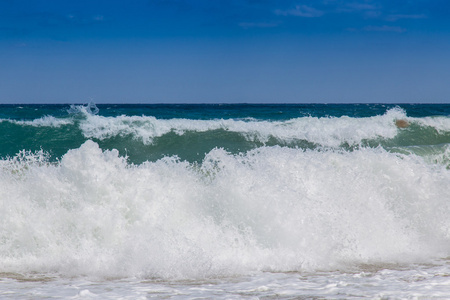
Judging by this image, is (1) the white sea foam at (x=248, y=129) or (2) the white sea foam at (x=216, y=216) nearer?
(2) the white sea foam at (x=216, y=216)

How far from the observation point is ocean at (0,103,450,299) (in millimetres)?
4121

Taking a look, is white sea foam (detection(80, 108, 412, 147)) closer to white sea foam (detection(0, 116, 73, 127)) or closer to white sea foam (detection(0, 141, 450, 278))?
white sea foam (detection(0, 116, 73, 127))

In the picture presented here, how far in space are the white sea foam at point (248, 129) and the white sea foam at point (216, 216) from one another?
5367 millimetres

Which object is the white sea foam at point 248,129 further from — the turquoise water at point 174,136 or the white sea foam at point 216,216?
the white sea foam at point 216,216

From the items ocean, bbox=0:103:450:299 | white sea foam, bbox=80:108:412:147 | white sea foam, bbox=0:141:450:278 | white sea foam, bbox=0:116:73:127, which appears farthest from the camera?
white sea foam, bbox=0:116:73:127

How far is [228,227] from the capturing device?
5.32 meters

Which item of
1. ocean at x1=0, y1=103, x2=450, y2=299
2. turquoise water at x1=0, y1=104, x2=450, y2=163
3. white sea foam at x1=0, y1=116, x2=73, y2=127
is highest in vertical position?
white sea foam at x1=0, y1=116, x2=73, y2=127

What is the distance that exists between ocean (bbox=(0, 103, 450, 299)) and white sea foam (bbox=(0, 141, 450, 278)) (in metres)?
0.01

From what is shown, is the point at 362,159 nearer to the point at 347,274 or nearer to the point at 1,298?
the point at 347,274

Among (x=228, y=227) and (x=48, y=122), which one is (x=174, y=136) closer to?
(x=48, y=122)

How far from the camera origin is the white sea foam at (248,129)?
11.5 metres

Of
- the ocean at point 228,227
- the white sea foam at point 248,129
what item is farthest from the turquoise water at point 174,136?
the ocean at point 228,227

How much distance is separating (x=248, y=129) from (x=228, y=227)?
700cm

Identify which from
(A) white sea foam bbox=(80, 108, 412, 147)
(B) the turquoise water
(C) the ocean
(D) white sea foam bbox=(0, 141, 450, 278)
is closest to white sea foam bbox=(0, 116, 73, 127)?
(B) the turquoise water
